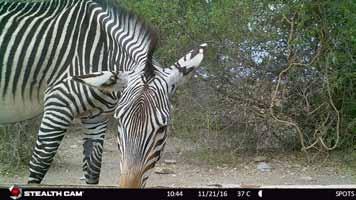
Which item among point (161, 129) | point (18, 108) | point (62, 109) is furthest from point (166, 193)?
point (18, 108)

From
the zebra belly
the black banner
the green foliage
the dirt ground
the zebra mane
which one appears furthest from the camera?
the green foliage

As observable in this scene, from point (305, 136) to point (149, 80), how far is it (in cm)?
306

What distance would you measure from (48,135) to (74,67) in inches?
16.7

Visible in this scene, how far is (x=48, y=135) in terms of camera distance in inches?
130

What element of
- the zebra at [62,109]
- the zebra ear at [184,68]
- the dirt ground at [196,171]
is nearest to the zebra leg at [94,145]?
the zebra at [62,109]

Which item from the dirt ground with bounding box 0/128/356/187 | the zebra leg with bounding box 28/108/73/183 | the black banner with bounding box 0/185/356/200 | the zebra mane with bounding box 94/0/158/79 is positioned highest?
the zebra mane with bounding box 94/0/158/79

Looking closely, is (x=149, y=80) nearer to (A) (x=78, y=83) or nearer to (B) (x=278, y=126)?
(A) (x=78, y=83)

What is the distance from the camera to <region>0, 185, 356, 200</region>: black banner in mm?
2443

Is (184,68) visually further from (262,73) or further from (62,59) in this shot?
(262,73)

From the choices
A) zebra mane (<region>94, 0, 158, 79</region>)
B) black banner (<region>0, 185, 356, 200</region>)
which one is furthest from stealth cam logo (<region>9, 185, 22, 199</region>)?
zebra mane (<region>94, 0, 158, 79</region>)

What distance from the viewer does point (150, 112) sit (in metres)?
2.58

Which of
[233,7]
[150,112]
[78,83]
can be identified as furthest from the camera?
[233,7]

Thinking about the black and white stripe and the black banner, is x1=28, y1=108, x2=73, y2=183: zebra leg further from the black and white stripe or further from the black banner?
the black banner

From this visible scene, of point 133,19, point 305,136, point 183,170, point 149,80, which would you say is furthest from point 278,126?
point 149,80
